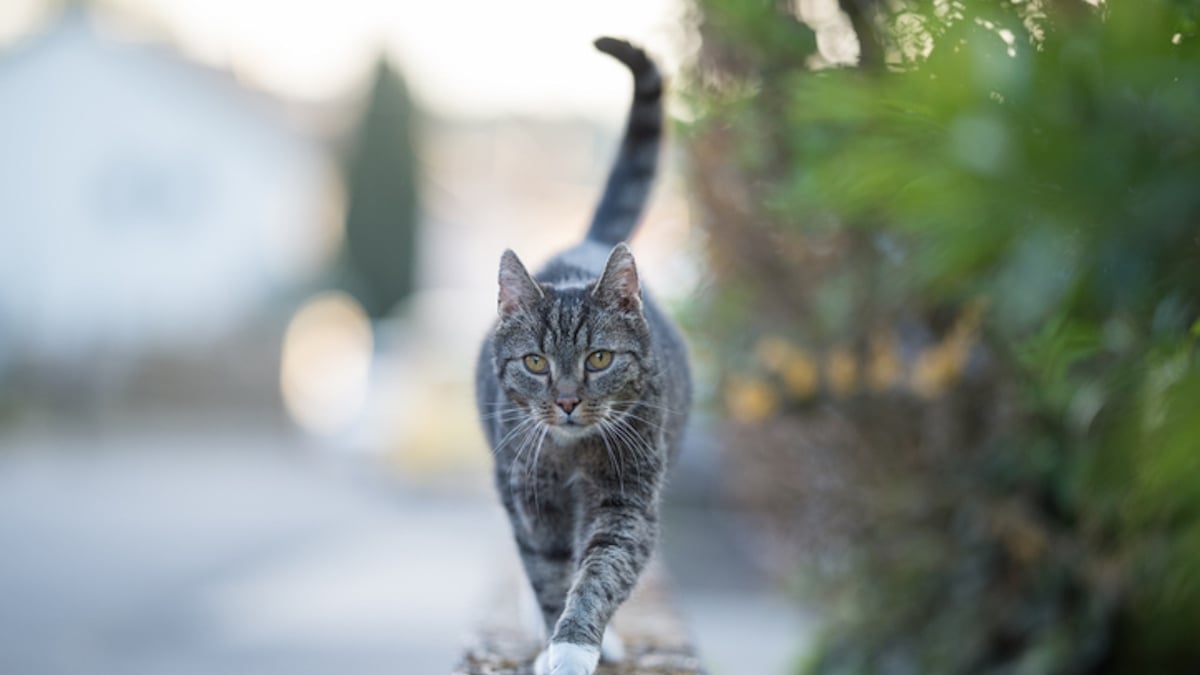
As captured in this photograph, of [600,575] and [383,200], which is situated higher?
[383,200]

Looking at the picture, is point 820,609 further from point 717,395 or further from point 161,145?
point 161,145

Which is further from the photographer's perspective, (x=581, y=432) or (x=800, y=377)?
(x=800, y=377)

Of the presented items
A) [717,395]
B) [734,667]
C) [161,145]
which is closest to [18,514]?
[734,667]

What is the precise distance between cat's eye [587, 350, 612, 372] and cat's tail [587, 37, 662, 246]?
0.70 metres

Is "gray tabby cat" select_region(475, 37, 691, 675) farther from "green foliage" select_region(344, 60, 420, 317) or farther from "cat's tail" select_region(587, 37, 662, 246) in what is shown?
"green foliage" select_region(344, 60, 420, 317)

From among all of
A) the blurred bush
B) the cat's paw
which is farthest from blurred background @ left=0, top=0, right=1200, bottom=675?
the cat's paw

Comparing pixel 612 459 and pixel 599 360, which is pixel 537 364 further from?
pixel 612 459

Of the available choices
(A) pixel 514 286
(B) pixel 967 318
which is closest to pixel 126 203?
(B) pixel 967 318

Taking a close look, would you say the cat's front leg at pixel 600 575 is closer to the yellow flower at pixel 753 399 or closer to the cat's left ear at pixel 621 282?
the cat's left ear at pixel 621 282

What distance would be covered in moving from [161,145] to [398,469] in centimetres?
844

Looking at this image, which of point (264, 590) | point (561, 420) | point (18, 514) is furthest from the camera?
point (18, 514)

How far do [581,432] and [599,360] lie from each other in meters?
0.15

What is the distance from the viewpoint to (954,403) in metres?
3.47

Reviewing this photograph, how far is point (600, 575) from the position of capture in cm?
209
